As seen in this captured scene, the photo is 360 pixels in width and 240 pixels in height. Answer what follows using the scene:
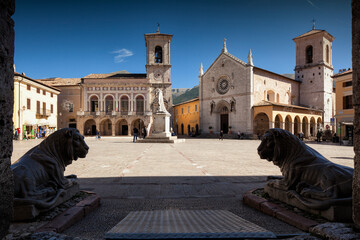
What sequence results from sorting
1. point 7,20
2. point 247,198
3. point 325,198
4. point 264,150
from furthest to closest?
point 247,198 → point 264,150 → point 325,198 → point 7,20

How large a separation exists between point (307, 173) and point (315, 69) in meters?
43.2

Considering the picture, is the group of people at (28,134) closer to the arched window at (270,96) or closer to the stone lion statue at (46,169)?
the stone lion statue at (46,169)

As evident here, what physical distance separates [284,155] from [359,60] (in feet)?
5.46

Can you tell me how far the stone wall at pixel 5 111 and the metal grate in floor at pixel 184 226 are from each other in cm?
98

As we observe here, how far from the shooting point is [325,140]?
27.8 metres

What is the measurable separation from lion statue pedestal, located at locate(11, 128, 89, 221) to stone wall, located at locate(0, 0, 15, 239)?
1.99ft

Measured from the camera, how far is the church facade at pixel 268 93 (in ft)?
108

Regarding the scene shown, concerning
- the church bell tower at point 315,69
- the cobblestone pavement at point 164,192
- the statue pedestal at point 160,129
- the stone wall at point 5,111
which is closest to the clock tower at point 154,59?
the statue pedestal at point 160,129

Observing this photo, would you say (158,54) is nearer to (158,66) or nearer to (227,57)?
(158,66)

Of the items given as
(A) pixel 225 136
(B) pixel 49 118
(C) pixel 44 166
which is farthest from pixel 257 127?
(C) pixel 44 166

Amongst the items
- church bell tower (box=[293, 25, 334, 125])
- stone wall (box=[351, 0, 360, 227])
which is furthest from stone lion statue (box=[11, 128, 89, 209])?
church bell tower (box=[293, 25, 334, 125])

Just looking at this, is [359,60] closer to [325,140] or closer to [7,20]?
[7,20]

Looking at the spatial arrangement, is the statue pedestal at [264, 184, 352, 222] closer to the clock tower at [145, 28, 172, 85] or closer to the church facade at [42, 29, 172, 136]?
the church facade at [42, 29, 172, 136]

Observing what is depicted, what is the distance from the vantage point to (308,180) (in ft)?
10.0
